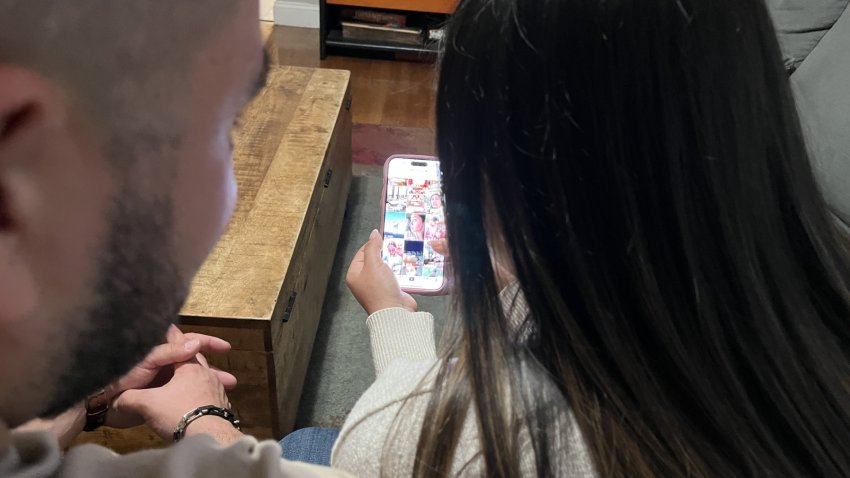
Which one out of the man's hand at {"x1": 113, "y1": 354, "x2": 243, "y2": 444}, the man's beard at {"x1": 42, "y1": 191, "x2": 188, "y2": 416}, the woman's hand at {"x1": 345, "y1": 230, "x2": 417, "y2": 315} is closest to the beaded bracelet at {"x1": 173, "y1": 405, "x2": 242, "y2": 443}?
the man's hand at {"x1": 113, "y1": 354, "x2": 243, "y2": 444}

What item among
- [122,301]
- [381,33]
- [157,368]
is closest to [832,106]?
[157,368]

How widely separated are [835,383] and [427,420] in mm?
353

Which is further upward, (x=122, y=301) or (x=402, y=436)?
(x=122, y=301)

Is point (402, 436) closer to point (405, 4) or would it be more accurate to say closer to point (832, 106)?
point (832, 106)

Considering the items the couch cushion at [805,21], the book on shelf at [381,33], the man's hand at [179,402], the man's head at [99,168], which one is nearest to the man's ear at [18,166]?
the man's head at [99,168]

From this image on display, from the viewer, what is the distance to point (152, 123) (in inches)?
13.1

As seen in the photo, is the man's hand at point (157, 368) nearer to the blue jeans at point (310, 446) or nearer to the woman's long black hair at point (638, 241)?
the blue jeans at point (310, 446)

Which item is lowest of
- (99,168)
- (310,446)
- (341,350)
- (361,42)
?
(341,350)

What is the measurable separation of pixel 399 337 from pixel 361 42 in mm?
2058

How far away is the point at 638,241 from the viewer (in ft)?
1.76

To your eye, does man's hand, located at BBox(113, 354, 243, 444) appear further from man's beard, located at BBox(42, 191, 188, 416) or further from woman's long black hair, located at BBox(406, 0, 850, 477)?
man's beard, located at BBox(42, 191, 188, 416)

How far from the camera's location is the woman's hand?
107cm

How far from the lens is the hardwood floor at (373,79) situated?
2.46 metres

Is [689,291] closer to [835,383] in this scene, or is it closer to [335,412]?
[835,383]
